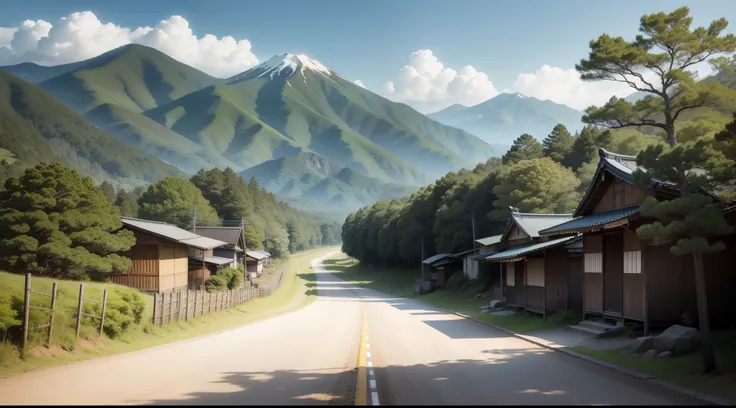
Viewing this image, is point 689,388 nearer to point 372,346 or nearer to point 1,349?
point 372,346

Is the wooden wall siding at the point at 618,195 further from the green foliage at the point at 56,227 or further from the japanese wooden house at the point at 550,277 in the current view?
the green foliage at the point at 56,227

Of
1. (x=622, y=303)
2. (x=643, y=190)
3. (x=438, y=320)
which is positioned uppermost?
(x=643, y=190)

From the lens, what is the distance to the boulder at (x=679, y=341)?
13.5m

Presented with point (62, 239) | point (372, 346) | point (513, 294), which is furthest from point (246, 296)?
point (372, 346)

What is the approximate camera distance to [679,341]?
13586 millimetres

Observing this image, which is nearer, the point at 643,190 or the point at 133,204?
the point at 643,190

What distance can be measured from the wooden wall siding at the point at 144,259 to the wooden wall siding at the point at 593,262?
84.0 feet

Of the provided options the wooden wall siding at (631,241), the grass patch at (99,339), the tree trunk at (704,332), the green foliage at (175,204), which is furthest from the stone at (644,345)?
the green foliage at (175,204)

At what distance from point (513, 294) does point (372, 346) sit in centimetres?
1643

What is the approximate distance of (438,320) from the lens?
30.7 m

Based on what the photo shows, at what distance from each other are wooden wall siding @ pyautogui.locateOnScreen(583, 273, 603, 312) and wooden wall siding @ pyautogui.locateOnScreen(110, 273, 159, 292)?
25.1 m

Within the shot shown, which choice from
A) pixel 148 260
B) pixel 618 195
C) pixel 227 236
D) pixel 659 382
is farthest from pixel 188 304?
pixel 227 236

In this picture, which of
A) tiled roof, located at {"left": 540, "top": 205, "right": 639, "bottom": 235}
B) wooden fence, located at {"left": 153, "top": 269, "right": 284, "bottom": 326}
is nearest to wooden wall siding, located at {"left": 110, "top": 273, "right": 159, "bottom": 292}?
wooden fence, located at {"left": 153, "top": 269, "right": 284, "bottom": 326}

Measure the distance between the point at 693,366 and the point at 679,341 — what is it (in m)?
1.37
